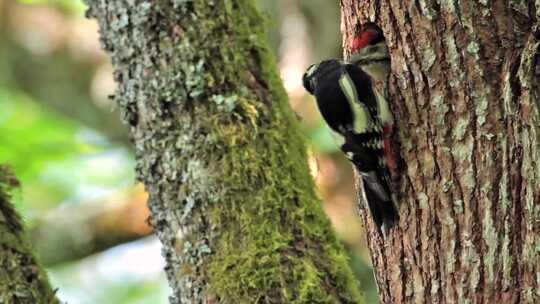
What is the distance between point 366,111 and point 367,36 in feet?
0.63

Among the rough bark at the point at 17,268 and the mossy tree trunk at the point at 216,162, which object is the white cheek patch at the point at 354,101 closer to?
the mossy tree trunk at the point at 216,162

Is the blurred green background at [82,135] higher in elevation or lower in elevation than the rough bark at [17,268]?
higher

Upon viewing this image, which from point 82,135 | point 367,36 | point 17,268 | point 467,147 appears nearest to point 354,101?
point 367,36

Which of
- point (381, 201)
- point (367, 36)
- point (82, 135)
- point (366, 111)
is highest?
point (82, 135)

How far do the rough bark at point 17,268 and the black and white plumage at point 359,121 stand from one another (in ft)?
2.69

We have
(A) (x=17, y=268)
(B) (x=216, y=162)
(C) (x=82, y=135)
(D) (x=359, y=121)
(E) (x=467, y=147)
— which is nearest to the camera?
(E) (x=467, y=147)

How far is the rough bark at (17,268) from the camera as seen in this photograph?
2045mm

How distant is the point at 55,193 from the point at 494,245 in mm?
4290

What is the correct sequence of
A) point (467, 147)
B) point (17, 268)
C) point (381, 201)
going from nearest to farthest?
point (467, 147), point (381, 201), point (17, 268)

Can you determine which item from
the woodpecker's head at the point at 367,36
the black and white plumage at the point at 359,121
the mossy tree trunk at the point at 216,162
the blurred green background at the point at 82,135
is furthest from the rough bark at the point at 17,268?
the blurred green background at the point at 82,135

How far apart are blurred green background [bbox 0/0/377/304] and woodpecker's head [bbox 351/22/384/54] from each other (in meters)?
1.77

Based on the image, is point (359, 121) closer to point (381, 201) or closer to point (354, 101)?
point (354, 101)

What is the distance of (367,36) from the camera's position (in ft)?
6.54

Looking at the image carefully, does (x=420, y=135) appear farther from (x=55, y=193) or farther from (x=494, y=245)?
(x=55, y=193)
